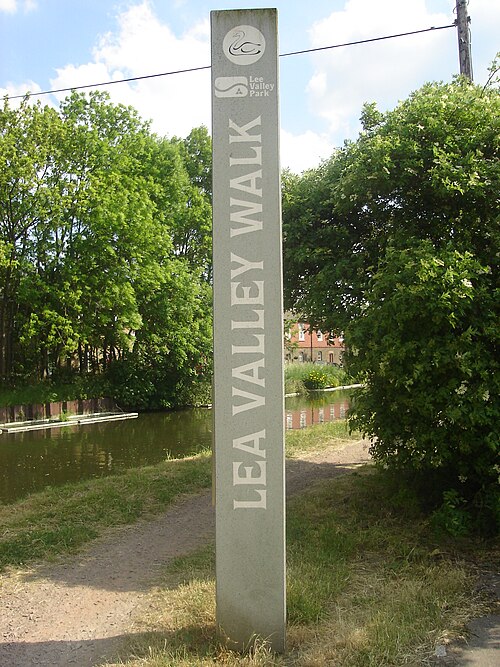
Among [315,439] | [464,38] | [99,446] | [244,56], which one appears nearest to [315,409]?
[99,446]

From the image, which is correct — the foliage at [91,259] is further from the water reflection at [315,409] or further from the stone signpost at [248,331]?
the stone signpost at [248,331]

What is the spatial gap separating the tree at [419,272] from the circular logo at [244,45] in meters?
2.73

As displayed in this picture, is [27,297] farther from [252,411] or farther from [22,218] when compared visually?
[252,411]

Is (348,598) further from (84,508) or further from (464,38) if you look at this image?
(464,38)

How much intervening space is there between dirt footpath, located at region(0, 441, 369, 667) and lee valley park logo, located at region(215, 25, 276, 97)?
3934mm

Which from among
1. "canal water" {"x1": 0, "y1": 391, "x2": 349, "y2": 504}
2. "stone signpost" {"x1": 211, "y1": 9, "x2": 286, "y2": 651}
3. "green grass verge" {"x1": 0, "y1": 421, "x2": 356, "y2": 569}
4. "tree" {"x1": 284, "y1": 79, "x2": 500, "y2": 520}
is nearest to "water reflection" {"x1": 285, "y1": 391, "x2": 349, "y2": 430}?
"canal water" {"x1": 0, "y1": 391, "x2": 349, "y2": 504}

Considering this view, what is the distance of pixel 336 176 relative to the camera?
366 inches

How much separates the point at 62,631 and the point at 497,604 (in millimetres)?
3360

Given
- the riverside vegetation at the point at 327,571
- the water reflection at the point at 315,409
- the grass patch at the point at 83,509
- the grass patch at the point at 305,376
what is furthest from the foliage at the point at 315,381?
the riverside vegetation at the point at 327,571

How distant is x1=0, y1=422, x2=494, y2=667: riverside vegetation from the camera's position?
4.34 meters

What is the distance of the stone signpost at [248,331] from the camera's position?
437cm

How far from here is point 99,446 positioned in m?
19.0

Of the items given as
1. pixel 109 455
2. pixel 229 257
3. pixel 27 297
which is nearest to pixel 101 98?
pixel 27 297

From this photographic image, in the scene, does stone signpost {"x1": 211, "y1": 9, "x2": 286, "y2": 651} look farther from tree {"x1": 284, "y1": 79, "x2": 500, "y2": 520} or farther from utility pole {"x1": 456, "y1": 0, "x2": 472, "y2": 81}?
utility pole {"x1": 456, "y1": 0, "x2": 472, "y2": 81}
